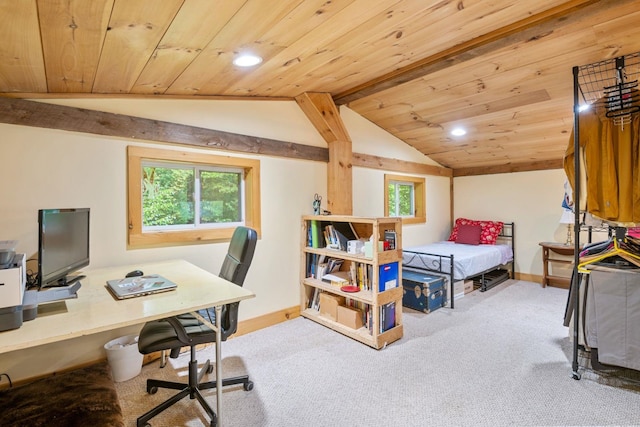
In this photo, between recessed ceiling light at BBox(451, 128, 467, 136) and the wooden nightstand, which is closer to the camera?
recessed ceiling light at BBox(451, 128, 467, 136)

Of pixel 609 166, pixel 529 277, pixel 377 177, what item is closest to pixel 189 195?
pixel 377 177

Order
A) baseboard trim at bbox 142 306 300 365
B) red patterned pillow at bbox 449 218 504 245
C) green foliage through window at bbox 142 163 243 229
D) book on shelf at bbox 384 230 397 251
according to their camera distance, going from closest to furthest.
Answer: green foliage through window at bbox 142 163 243 229 < book on shelf at bbox 384 230 397 251 < baseboard trim at bbox 142 306 300 365 < red patterned pillow at bbox 449 218 504 245

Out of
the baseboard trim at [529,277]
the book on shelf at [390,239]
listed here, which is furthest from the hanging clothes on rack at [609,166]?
the baseboard trim at [529,277]

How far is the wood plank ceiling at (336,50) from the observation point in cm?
140

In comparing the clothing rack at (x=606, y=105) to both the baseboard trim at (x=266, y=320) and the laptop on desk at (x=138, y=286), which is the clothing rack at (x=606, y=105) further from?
the laptop on desk at (x=138, y=286)

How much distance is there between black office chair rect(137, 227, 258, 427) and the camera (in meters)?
1.74

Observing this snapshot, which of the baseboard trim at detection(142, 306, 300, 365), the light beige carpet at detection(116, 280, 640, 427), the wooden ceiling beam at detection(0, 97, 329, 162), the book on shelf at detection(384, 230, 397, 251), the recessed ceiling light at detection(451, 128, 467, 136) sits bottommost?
the light beige carpet at detection(116, 280, 640, 427)

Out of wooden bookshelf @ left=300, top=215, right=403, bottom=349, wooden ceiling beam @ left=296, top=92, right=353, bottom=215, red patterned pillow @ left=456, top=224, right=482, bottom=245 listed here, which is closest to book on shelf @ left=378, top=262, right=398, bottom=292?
wooden bookshelf @ left=300, top=215, right=403, bottom=349

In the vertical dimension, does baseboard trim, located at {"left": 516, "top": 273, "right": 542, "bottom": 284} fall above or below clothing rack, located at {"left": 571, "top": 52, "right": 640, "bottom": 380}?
below

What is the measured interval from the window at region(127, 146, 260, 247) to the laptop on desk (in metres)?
0.67

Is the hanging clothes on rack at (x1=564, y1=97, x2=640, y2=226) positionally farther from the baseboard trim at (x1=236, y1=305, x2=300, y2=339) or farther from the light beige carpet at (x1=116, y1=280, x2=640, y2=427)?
the baseboard trim at (x1=236, y1=305, x2=300, y2=339)

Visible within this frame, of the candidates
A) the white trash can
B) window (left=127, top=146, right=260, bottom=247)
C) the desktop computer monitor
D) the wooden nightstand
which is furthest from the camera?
the wooden nightstand

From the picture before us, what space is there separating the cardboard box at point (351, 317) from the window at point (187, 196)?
120 cm

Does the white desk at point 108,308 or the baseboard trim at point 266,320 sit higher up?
the white desk at point 108,308
